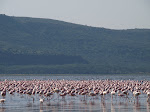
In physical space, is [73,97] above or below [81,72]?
below

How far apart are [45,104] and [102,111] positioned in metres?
6.37

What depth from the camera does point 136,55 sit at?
190375mm

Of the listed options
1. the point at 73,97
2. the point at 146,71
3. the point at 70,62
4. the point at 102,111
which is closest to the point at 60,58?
the point at 70,62

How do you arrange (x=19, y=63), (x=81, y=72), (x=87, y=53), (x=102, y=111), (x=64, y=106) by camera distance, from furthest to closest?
(x=87, y=53)
(x=19, y=63)
(x=81, y=72)
(x=64, y=106)
(x=102, y=111)

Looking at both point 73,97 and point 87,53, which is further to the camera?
point 87,53

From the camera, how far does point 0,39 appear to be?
19550 centimetres

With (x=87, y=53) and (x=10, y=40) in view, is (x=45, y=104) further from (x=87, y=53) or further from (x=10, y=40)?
(x=10, y=40)

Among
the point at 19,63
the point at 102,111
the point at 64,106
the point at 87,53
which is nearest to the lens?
the point at 102,111

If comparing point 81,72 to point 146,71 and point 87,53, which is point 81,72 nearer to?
point 146,71

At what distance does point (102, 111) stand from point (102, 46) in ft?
557

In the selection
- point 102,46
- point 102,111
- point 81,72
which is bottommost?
point 102,111

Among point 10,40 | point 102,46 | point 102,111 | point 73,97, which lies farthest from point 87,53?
point 102,111

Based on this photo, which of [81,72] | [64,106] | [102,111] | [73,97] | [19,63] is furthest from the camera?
[19,63]

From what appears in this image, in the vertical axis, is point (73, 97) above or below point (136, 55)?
below
